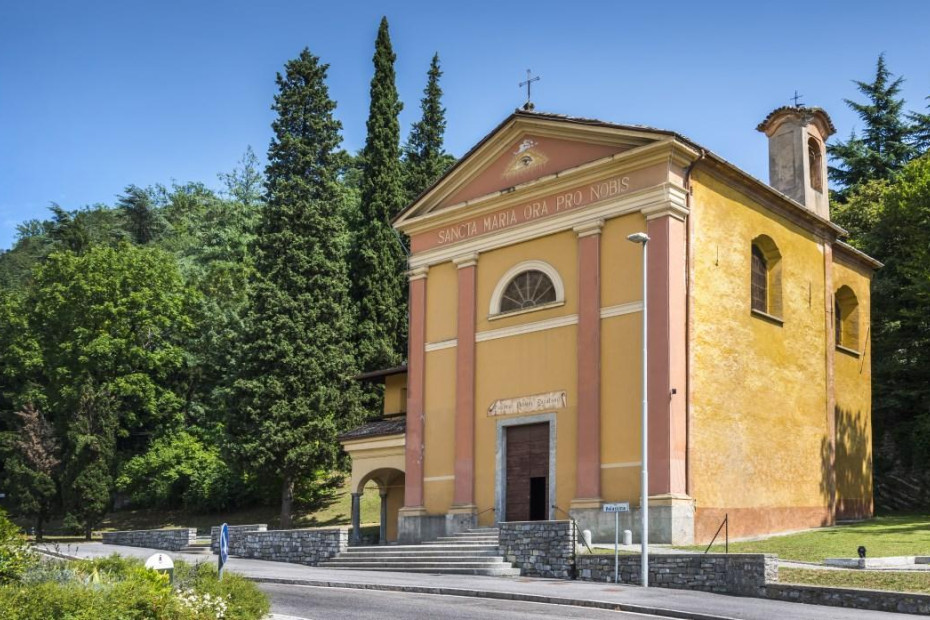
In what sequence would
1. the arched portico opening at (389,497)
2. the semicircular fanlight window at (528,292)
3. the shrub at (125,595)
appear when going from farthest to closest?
the arched portico opening at (389,497) < the semicircular fanlight window at (528,292) < the shrub at (125,595)

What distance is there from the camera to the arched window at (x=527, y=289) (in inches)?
1065

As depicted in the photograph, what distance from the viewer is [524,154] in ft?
93.1

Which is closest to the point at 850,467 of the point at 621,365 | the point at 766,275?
the point at 766,275

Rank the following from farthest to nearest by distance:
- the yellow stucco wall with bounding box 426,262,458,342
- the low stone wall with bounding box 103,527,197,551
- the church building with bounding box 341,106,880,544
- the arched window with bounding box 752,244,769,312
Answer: the low stone wall with bounding box 103,527,197,551 → the yellow stucco wall with bounding box 426,262,458,342 → the arched window with bounding box 752,244,769,312 → the church building with bounding box 341,106,880,544

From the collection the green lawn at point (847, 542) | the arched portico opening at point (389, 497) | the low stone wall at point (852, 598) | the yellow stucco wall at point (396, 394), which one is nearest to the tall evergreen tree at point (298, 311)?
the yellow stucco wall at point (396, 394)

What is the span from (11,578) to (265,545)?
15.6 metres

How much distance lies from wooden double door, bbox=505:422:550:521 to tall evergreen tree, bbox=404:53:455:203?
2925cm

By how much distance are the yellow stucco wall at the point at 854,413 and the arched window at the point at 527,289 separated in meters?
9.54

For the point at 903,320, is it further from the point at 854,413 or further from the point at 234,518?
the point at 234,518

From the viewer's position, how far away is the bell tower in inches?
1224

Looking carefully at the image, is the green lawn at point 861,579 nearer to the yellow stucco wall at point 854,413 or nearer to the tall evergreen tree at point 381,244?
the yellow stucco wall at point 854,413

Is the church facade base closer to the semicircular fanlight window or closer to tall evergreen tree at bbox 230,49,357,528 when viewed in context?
the semicircular fanlight window

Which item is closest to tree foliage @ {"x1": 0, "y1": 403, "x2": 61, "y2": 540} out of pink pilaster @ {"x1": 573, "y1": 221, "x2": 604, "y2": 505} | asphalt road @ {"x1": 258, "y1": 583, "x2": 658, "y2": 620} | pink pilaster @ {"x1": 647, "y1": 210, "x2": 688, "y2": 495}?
pink pilaster @ {"x1": 573, "y1": 221, "x2": 604, "y2": 505}

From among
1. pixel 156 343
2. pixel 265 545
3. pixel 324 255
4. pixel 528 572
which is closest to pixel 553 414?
pixel 528 572
